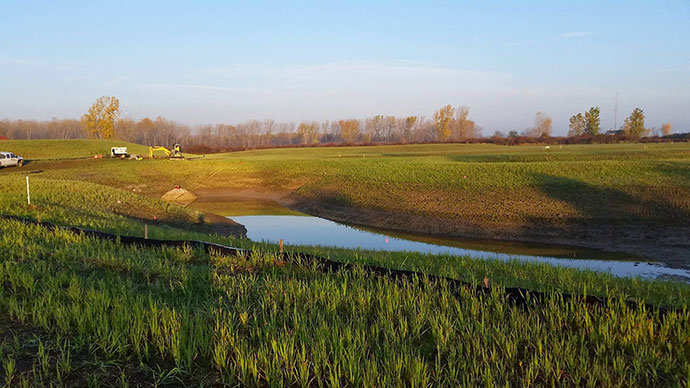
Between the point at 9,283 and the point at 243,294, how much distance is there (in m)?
3.48

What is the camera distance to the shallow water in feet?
53.3

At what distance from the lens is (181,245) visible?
34.1ft

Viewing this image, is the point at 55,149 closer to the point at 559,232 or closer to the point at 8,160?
the point at 8,160

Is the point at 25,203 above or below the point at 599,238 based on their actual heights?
above

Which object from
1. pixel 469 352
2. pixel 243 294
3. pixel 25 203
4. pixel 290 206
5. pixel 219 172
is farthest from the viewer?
pixel 219 172

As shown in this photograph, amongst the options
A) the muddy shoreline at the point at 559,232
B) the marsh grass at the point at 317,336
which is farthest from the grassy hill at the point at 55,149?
the marsh grass at the point at 317,336

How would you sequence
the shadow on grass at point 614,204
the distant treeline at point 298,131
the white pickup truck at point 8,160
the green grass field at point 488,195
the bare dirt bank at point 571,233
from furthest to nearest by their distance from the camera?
the distant treeline at point 298,131
the white pickup truck at point 8,160
the shadow on grass at point 614,204
the green grass field at point 488,195
the bare dirt bank at point 571,233

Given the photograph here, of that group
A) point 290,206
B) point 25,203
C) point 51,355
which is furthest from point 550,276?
point 290,206

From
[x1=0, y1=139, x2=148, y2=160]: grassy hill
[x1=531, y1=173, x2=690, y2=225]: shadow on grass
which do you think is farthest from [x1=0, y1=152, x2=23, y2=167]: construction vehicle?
[x1=531, y1=173, x2=690, y2=225]: shadow on grass

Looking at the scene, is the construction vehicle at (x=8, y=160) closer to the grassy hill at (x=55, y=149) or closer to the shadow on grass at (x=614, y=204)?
the grassy hill at (x=55, y=149)

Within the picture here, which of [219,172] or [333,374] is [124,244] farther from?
[219,172]

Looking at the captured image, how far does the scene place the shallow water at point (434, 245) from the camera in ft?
53.3

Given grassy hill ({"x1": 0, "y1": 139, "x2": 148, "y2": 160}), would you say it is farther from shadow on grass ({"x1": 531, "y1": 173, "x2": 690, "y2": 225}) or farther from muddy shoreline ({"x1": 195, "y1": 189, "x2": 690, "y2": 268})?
shadow on grass ({"x1": 531, "y1": 173, "x2": 690, "y2": 225})

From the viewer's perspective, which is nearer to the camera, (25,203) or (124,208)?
(25,203)
